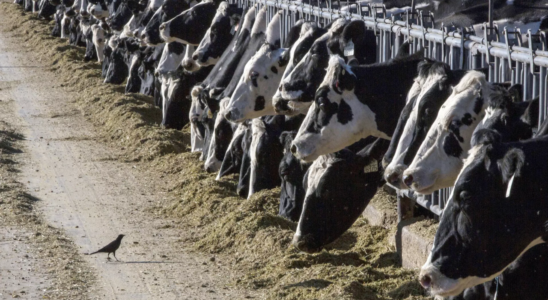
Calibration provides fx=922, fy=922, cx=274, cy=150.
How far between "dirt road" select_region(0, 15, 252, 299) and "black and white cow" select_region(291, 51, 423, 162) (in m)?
1.20

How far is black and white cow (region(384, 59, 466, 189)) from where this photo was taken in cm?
507

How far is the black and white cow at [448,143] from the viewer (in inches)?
185

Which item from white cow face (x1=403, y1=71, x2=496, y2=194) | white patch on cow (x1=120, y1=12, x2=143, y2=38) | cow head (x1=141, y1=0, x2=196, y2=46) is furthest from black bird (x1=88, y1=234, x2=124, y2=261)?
white patch on cow (x1=120, y1=12, x2=143, y2=38)

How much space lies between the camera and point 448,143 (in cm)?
476

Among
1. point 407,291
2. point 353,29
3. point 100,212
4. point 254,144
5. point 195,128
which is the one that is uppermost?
point 353,29

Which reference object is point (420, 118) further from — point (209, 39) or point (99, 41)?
point (99, 41)

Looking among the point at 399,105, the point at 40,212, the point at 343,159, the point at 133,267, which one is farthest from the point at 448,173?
the point at 40,212

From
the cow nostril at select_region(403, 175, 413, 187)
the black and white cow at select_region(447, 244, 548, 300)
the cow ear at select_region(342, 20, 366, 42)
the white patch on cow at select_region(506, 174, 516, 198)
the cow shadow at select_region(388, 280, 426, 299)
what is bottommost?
the cow shadow at select_region(388, 280, 426, 299)

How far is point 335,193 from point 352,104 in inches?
35.5

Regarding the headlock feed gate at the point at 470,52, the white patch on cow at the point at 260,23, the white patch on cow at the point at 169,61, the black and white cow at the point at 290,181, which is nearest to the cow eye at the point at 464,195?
the headlock feed gate at the point at 470,52

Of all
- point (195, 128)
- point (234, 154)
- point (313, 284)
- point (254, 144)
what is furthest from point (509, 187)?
point (195, 128)

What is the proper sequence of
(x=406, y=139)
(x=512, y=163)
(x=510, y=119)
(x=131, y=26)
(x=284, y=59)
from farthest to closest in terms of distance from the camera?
(x=131, y=26), (x=284, y=59), (x=406, y=139), (x=510, y=119), (x=512, y=163)

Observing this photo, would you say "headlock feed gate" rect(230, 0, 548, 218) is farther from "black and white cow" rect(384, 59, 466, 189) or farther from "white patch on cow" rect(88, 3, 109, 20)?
"white patch on cow" rect(88, 3, 109, 20)

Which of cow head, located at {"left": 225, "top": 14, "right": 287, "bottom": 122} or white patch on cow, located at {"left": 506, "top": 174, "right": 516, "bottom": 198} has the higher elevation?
white patch on cow, located at {"left": 506, "top": 174, "right": 516, "bottom": 198}
